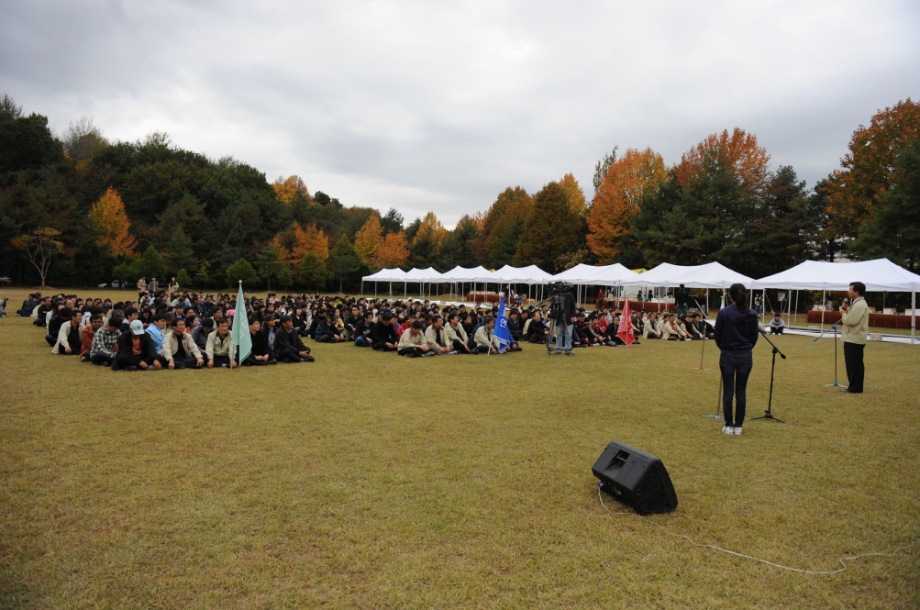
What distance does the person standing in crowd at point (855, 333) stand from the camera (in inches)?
374

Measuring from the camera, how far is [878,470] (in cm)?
566

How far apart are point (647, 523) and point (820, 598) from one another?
1.24m

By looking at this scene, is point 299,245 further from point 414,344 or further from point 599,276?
point 414,344

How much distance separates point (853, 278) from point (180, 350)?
22.9 meters

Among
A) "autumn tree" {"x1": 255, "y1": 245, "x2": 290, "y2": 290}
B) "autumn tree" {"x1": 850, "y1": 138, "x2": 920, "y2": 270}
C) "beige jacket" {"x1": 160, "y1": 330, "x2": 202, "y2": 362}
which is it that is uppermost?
"autumn tree" {"x1": 850, "y1": 138, "x2": 920, "y2": 270}

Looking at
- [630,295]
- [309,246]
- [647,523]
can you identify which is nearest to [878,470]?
[647,523]

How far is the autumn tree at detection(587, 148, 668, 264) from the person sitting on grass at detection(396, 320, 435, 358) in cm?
3829

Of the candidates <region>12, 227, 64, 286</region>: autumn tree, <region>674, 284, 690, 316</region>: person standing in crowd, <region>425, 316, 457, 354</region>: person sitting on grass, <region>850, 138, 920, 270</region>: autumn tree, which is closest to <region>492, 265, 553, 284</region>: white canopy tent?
<region>674, 284, 690, 316</region>: person standing in crowd

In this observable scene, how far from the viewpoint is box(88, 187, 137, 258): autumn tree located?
53.2 meters

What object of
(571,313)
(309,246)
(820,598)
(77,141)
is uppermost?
(77,141)

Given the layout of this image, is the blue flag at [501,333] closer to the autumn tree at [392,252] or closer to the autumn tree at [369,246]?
the autumn tree at [369,246]

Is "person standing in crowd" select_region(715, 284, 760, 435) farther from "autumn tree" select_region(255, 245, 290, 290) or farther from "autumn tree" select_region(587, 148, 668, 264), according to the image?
"autumn tree" select_region(255, 245, 290, 290)

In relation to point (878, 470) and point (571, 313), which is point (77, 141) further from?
point (878, 470)

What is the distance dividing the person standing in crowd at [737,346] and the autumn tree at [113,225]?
5815cm
